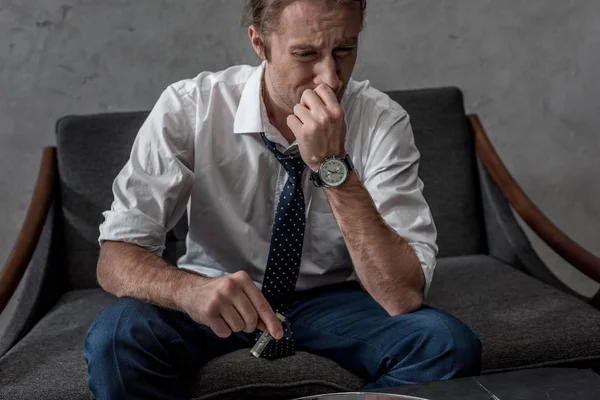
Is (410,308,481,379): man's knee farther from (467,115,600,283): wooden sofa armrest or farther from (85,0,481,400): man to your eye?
(467,115,600,283): wooden sofa armrest

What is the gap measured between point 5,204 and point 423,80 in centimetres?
129

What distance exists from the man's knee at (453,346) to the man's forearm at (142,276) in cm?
42

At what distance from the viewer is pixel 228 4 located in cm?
235

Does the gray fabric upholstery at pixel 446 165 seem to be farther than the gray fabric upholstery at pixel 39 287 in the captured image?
Yes

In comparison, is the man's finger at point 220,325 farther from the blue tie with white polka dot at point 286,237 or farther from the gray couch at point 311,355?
the blue tie with white polka dot at point 286,237

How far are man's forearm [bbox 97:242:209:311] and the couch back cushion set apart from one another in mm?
510

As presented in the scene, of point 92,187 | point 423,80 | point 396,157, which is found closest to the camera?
point 396,157

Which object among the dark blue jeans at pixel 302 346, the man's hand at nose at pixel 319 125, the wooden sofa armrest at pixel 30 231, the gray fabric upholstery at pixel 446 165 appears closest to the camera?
the dark blue jeans at pixel 302 346

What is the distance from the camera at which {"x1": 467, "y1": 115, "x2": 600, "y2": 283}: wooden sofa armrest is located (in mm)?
1947

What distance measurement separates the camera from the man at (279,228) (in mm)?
1436

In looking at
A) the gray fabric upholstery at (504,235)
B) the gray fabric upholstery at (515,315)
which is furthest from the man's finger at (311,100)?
the gray fabric upholstery at (504,235)

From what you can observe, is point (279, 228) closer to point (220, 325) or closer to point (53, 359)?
point (220, 325)

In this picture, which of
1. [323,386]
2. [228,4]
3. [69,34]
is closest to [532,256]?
[323,386]

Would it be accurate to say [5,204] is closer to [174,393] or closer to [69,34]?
[69,34]
